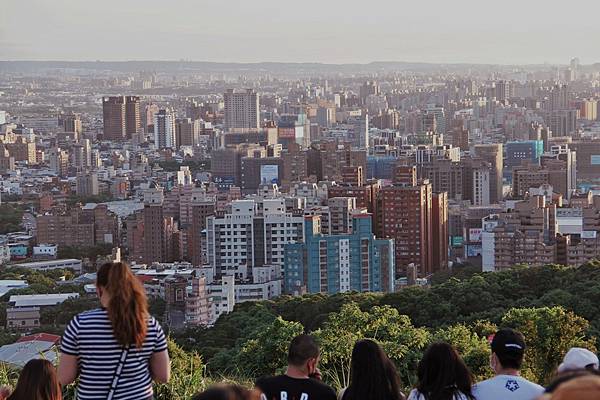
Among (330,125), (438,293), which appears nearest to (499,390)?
(438,293)

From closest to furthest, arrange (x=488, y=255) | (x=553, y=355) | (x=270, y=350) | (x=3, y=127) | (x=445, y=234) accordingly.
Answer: (x=553, y=355)
(x=270, y=350)
(x=488, y=255)
(x=445, y=234)
(x=3, y=127)

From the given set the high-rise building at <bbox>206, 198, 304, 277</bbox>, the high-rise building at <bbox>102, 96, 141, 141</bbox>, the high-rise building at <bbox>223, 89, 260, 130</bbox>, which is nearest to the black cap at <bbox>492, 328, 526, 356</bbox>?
the high-rise building at <bbox>206, 198, 304, 277</bbox>

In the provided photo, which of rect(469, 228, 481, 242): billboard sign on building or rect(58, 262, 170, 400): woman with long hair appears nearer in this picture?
rect(58, 262, 170, 400): woman with long hair

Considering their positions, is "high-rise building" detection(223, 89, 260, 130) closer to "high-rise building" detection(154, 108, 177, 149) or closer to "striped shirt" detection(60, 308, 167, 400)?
"high-rise building" detection(154, 108, 177, 149)

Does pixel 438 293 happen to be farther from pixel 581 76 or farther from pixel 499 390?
pixel 581 76

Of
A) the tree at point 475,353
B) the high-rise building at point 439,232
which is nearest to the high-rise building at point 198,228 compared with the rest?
the high-rise building at point 439,232

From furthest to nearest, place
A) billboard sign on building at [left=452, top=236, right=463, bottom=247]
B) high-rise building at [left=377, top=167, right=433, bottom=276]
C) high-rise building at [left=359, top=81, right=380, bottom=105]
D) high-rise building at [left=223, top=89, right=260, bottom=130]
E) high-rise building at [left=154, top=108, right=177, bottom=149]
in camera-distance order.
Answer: high-rise building at [left=359, top=81, right=380, bottom=105]
high-rise building at [left=223, top=89, right=260, bottom=130]
high-rise building at [left=154, top=108, right=177, bottom=149]
billboard sign on building at [left=452, top=236, right=463, bottom=247]
high-rise building at [left=377, top=167, right=433, bottom=276]

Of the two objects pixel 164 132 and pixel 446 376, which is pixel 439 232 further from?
pixel 164 132
